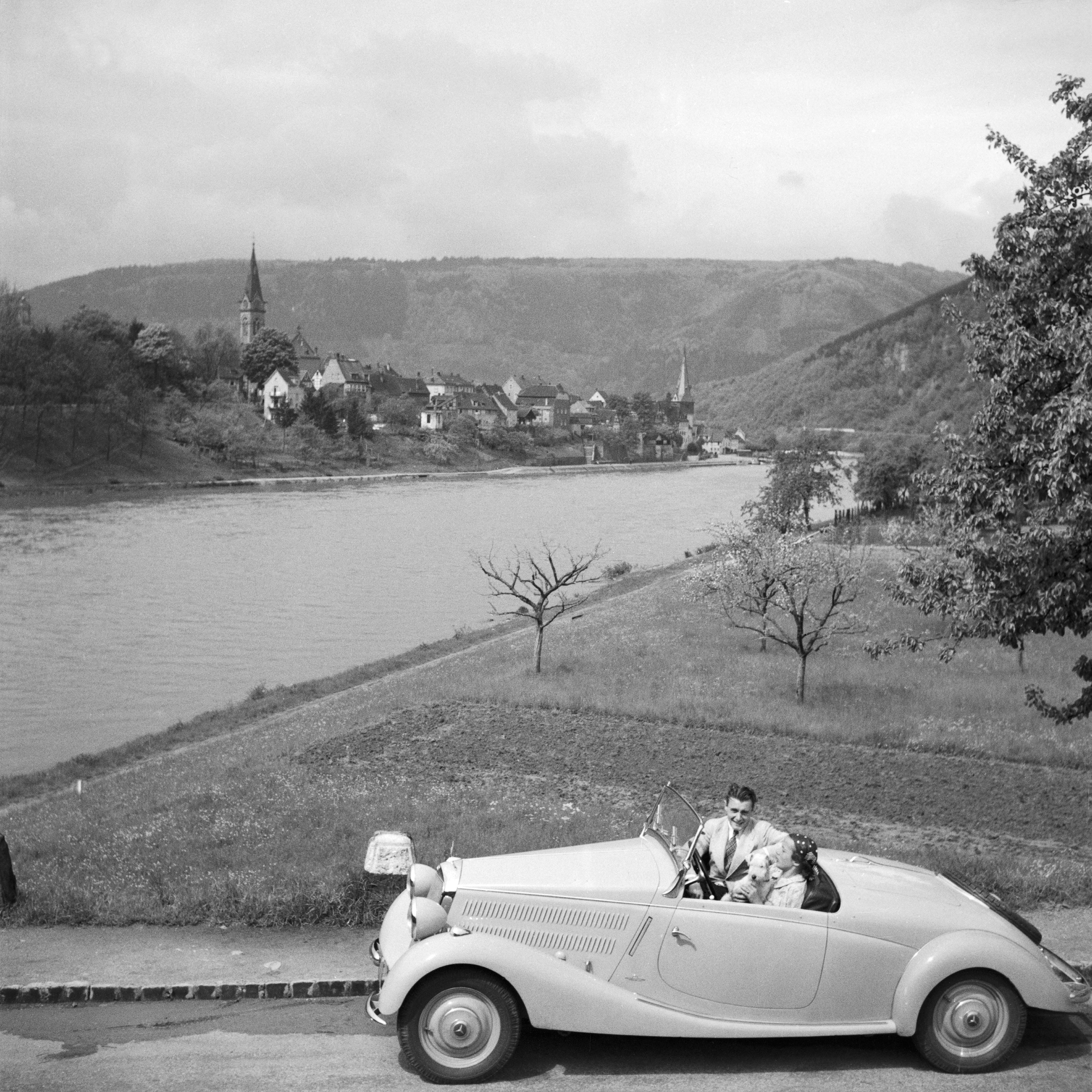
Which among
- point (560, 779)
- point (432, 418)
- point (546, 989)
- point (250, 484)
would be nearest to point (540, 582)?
point (560, 779)

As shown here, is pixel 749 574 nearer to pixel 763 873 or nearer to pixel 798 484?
pixel 763 873

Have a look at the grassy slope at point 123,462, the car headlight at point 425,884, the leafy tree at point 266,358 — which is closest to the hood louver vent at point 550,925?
the car headlight at point 425,884

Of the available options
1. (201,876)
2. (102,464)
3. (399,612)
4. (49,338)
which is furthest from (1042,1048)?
(49,338)

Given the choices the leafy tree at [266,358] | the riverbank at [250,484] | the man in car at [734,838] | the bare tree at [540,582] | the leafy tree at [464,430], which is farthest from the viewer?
the leafy tree at [266,358]

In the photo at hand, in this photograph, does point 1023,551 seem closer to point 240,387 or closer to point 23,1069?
point 23,1069

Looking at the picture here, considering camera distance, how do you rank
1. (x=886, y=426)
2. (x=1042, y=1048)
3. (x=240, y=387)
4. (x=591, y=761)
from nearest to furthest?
(x=1042, y=1048) → (x=591, y=761) → (x=240, y=387) → (x=886, y=426)

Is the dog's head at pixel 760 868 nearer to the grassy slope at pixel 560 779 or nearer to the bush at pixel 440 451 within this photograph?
the grassy slope at pixel 560 779

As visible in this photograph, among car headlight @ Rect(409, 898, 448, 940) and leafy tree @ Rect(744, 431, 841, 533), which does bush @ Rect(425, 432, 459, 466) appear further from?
car headlight @ Rect(409, 898, 448, 940)
